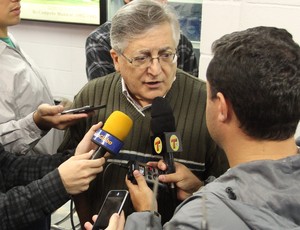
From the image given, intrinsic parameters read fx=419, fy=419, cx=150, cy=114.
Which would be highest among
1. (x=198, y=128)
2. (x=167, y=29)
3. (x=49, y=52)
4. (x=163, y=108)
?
(x=167, y=29)

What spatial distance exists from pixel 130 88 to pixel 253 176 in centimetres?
69

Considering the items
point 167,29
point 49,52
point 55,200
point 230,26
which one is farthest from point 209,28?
point 49,52

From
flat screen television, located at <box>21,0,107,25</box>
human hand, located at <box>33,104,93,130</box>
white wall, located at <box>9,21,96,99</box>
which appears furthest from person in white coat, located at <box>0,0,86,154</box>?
white wall, located at <box>9,21,96,99</box>

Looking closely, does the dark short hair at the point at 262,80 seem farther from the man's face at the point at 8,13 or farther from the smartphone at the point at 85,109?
the man's face at the point at 8,13

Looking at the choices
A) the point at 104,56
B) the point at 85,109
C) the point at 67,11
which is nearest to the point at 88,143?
the point at 85,109

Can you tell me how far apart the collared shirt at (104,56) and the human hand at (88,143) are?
2.83 ft

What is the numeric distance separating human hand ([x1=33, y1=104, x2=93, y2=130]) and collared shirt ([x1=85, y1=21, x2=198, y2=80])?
69 centimetres

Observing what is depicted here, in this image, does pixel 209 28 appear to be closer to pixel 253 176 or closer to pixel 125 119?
pixel 125 119

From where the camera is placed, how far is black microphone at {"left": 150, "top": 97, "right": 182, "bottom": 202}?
1.16 m

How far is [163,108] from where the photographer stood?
1.24 m

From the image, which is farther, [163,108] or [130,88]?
[130,88]

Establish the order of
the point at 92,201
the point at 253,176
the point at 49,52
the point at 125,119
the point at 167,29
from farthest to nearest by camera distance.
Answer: the point at 49,52
the point at 92,201
the point at 167,29
the point at 125,119
the point at 253,176

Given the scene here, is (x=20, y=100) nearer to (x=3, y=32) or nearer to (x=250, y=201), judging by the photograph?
(x=3, y=32)

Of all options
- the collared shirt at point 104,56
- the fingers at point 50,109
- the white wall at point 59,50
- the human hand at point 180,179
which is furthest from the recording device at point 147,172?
the white wall at point 59,50
